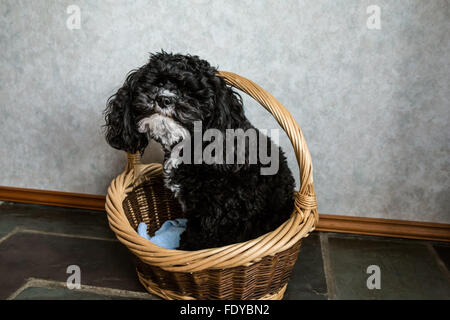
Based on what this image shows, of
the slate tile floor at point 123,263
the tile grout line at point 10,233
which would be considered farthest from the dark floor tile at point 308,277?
the tile grout line at point 10,233

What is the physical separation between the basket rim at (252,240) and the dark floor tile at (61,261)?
361 millimetres

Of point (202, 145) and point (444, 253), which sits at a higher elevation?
point (202, 145)

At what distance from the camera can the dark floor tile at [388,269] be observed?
163 cm

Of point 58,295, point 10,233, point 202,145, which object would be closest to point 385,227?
point 202,145

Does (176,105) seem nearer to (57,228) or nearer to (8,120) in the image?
(57,228)

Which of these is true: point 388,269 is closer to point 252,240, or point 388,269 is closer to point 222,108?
point 252,240

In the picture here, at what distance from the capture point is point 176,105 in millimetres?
1290

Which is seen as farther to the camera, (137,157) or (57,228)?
(57,228)

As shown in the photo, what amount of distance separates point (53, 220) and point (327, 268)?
4.98 ft

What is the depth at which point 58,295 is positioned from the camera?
156 centimetres

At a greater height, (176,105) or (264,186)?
(176,105)

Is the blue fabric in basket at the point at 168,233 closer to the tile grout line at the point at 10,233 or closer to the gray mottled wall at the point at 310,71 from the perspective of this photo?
the gray mottled wall at the point at 310,71
